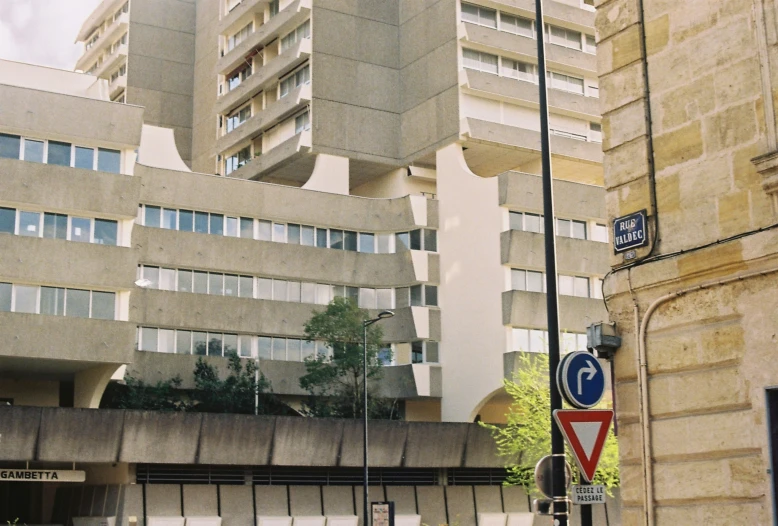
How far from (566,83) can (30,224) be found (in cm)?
3032

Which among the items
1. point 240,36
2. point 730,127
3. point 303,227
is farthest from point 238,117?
point 730,127

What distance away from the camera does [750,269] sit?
10.7 m

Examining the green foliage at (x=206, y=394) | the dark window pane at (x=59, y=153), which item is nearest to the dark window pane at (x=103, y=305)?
the green foliage at (x=206, y=394)

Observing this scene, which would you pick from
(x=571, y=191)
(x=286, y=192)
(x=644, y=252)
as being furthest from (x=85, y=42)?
(x=644, y=252)

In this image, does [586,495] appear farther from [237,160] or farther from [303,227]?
[237,160]

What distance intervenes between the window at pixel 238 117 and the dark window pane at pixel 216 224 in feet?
47.5

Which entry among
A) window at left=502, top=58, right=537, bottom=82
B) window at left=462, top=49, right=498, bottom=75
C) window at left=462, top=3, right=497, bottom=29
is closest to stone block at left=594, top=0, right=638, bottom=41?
window at left=462, top=49, right=498, bottom=75

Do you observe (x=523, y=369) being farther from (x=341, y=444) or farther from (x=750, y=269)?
(x=750, y=269)

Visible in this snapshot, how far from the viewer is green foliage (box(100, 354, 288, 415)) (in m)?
48.0

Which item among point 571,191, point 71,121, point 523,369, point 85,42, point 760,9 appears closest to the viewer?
point 760,9

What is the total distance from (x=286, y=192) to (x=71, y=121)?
12137 millimetres

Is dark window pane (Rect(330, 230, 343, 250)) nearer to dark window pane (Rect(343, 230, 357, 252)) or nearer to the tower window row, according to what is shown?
the tower window row

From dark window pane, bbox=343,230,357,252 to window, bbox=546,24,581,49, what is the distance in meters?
15.8

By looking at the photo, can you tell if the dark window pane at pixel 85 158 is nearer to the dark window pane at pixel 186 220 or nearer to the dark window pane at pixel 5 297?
the dark window pane at pixel 5 297
